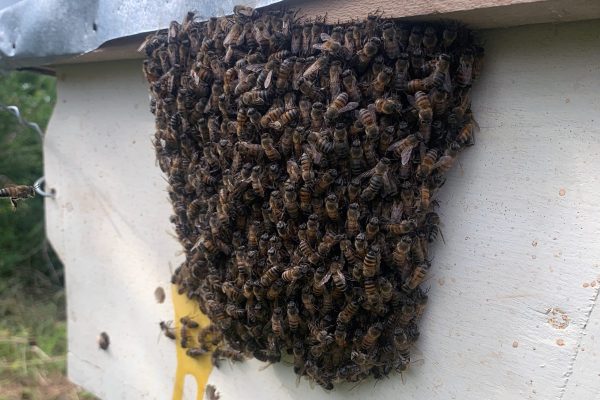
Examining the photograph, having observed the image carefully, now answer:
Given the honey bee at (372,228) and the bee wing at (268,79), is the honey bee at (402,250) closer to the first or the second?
the honey bee at (372,228)

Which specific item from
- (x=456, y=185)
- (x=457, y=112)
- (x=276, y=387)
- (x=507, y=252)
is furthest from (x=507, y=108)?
(x=276, y=387)

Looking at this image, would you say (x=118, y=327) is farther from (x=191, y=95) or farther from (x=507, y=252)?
(x=507, y=252)

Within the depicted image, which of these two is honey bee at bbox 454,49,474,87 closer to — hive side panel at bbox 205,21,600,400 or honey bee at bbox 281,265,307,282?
hive side panel at bbox 205,21,600,400

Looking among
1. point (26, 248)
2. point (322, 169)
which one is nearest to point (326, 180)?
point (322, 169)

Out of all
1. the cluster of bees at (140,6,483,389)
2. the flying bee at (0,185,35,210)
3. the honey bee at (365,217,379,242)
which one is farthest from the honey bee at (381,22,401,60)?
the flying bee at (0,185,35,210)

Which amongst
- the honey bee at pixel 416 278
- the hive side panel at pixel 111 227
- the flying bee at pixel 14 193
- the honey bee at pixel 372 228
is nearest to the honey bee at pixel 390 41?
the honey bee at pixel 372 228
